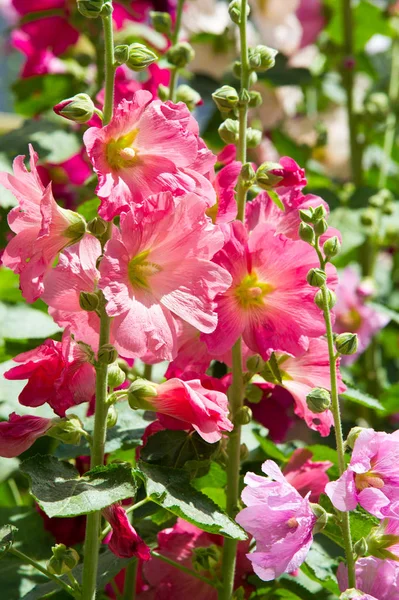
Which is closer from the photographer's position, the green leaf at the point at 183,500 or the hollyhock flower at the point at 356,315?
the green leaf at the point at 183,500

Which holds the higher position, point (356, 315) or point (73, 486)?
point (73, 486)

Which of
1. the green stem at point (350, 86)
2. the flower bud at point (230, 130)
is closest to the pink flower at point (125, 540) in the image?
the flower bud at point (230, 130)

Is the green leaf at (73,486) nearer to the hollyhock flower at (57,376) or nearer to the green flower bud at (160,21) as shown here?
the hollyhock flower at (57,376)

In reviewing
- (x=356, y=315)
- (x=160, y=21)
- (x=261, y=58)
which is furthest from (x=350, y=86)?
(x=261, y=58)

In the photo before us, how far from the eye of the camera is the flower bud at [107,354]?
0.48m

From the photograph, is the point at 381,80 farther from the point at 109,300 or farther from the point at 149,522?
the point at 109,300

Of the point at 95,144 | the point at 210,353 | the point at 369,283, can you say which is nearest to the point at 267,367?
the point at 210,353

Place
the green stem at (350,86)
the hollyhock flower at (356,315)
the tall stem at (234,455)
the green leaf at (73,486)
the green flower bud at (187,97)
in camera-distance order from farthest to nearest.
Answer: the green stem at (350,86), the hollyhock flower at (356,315), the green flower bud at (187,97), the tall stem at (234,455), the green leaf at (73,486)

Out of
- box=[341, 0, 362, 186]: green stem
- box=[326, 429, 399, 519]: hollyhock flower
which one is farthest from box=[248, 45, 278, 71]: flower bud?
box=[341, 0, 362, 186]: green stem

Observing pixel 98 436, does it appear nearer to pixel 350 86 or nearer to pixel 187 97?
pixel 187 97

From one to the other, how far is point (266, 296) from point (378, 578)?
0.56ft

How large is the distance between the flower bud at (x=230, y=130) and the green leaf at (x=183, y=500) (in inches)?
8.4

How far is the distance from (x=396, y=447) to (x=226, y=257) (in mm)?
144

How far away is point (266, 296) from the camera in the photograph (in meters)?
0.54
